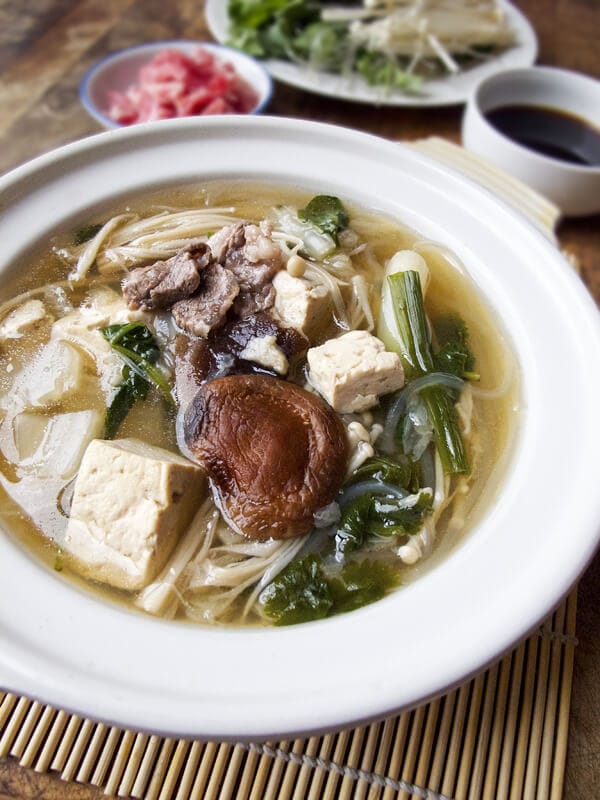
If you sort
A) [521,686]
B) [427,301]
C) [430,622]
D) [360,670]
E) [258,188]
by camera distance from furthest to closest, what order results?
[258,188] < [427,301] < [521,686] < [430,622] < [360,670]

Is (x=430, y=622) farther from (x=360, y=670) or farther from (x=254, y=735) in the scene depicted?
(x=254, y=735)

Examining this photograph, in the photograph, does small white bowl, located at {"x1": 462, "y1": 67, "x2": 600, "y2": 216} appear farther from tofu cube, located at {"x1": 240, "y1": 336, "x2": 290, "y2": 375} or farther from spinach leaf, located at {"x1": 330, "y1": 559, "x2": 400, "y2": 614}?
spinach leaf, located at {"x1": 330, "y1": 559, "x2": 400, "y2": 614}

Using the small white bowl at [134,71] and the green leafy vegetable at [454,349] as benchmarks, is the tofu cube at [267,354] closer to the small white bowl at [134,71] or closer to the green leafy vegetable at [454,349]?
the green leafy vegetable at [454,349]

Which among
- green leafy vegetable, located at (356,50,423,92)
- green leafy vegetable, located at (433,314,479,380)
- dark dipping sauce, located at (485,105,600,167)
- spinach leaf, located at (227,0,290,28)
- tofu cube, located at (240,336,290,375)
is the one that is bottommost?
dark dipping sauce, located at (485,105,600,167)

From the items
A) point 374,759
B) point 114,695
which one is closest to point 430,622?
point 374,759

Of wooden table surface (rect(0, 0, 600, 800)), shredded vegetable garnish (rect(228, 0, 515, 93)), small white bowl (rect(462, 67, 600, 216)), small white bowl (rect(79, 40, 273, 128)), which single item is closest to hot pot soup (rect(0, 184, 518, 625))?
small white bowl (rect(462, 67, 600, 216))

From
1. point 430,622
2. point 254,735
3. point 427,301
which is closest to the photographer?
point 254,735
